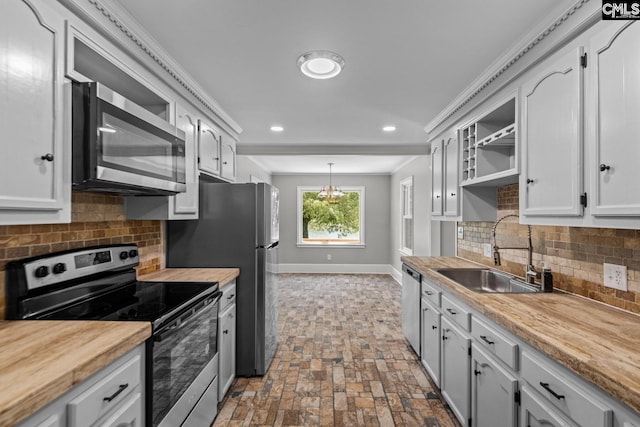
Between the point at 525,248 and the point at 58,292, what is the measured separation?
2.81 meters

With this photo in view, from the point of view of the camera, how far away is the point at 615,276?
5.25 ft

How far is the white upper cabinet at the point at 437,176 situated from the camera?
3239 mm

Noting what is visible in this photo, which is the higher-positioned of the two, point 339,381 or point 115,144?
point 115,144

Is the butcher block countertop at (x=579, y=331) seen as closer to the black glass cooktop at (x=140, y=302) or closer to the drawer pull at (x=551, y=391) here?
the drawer pull at (x=551, y=391)

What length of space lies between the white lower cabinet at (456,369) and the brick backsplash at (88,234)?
225 cm

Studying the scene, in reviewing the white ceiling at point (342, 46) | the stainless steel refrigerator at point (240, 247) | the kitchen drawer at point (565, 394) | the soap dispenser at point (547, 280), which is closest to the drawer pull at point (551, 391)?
the kitchen drawer at point (565, 394)

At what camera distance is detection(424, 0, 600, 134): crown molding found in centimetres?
148

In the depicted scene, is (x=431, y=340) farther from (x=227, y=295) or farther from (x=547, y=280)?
(x=227, y=295)

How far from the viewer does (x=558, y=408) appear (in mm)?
1162

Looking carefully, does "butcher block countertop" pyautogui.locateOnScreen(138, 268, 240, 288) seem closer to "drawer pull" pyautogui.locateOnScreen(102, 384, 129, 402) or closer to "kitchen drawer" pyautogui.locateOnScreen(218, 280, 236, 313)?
"kitchen drawer" pyautogui.locateOnScreen(218, 280, 236, 313)

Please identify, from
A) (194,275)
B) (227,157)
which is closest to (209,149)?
(227,157)

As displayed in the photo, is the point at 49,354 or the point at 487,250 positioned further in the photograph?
the point at 487,250

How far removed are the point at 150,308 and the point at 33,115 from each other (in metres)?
0.95

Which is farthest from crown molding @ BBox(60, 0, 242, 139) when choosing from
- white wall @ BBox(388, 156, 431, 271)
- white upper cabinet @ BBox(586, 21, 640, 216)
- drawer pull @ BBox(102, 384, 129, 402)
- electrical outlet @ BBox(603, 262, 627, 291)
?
white wall @ BBox(388, 156, 431, 271)
